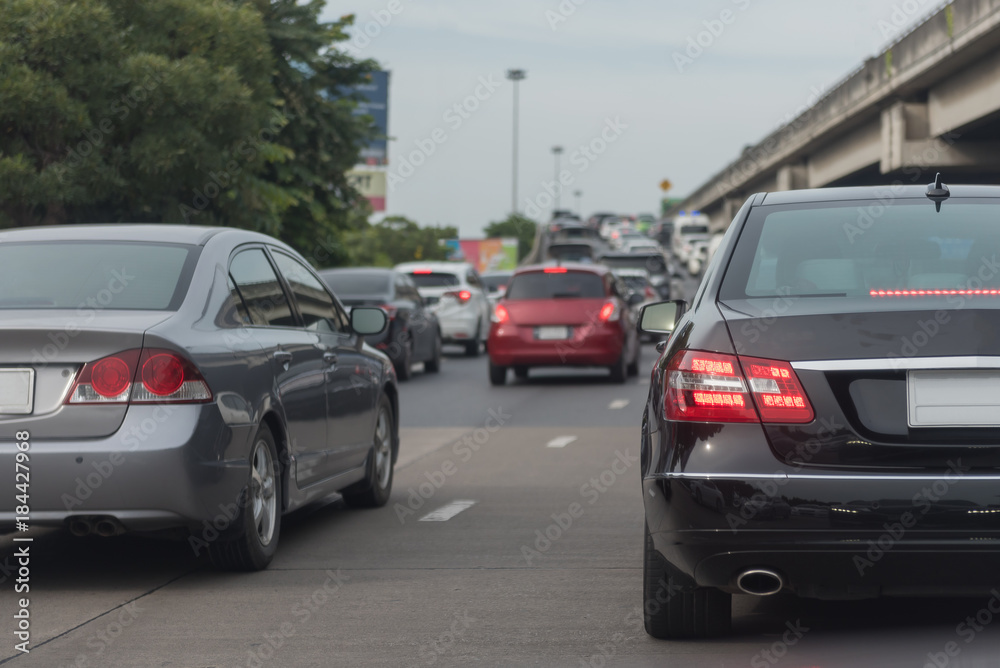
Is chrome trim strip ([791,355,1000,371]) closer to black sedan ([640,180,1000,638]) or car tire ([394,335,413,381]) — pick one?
black sedan ([640,180,1000,638])

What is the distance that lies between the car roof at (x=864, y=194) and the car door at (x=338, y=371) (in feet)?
9.90

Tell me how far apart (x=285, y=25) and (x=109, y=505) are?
65.7ft

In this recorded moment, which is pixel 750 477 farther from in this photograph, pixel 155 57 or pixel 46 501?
pixel 155 57

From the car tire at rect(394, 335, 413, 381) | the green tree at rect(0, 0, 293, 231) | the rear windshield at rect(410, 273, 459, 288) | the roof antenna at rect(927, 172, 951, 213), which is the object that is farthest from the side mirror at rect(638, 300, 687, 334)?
the rear windshield at rect(410, 273, 459, 288)

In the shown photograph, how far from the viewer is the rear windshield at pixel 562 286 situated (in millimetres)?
21016

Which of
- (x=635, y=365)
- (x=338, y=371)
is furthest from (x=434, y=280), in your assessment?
(x=338, y=371)

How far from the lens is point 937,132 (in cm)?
3397

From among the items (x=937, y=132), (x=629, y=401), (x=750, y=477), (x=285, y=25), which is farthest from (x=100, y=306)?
(x=937, y=132)

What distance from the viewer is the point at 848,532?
185 inches

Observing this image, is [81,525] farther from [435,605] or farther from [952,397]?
[952,397]

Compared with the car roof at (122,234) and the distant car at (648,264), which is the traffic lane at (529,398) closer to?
the car roof at (122,234)

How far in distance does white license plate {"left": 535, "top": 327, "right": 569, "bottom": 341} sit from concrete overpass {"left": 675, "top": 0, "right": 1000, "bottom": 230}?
1052cm

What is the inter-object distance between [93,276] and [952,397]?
12.7ft

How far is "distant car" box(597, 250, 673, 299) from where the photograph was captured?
40.1 meters
